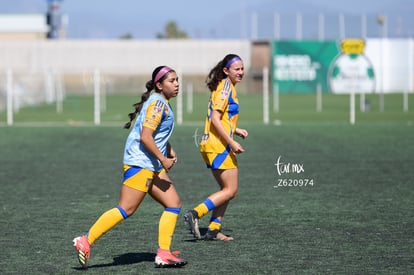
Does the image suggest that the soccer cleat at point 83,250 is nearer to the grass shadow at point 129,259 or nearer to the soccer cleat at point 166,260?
the grass shadow at point 129,259

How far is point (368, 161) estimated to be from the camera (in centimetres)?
1850

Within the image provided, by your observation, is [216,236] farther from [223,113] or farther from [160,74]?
[160,74]

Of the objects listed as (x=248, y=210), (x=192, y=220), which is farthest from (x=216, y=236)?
(x=248, y=210)

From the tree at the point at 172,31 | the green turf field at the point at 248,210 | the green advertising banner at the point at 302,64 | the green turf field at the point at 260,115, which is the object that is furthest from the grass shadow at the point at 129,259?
the tree at the point at 172,31

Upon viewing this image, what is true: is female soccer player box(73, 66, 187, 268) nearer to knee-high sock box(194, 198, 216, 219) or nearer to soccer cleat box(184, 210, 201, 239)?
soccer cleat box(184, 210, 201, 239)

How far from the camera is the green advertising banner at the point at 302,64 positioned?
66.9m

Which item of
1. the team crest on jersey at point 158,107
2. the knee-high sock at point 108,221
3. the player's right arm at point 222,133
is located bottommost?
the knee-high sock at point 108,221

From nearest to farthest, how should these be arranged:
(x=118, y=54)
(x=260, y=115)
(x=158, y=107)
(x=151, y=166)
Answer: (x=158, y=107)
(x=151, y=166)
(x=260, y=115)
(x=118, y=54)

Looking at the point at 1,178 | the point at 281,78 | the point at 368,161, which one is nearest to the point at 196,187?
the point at 1,178

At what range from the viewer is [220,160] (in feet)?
31.6

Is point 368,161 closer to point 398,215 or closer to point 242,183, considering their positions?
point 242,183

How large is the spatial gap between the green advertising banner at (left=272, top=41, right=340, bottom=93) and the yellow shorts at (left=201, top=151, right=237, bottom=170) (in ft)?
187

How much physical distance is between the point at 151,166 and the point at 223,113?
1.63 metres

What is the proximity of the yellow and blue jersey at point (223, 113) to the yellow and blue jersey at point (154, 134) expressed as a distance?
135cm
